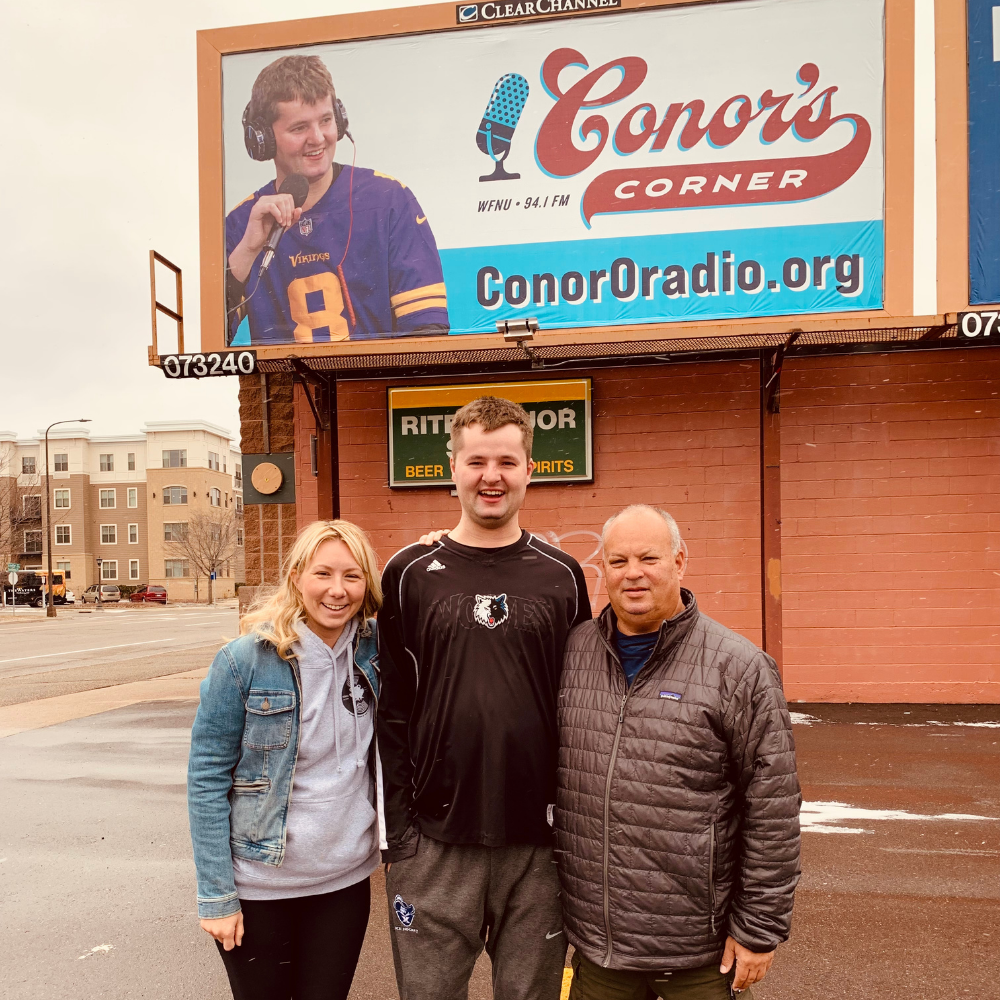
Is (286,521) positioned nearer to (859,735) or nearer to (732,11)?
(859,735)

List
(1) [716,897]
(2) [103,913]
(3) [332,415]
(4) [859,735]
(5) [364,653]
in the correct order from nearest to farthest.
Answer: (1) [716,897] < (5) [364,653] < (2) [103,913] < (4) [859,735] < (3) [332,415]

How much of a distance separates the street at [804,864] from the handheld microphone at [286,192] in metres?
5.09

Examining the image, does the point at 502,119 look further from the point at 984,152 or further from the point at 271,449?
the point at 984,152

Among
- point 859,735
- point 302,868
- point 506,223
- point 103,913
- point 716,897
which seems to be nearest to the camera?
point 716,897

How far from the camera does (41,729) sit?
816 cm

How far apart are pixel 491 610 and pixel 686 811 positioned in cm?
79

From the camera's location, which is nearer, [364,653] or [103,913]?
[364,653]

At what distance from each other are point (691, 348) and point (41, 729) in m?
7.75

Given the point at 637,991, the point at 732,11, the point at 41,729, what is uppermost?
the point at 732,11

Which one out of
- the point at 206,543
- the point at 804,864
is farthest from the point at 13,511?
the point at 804,864

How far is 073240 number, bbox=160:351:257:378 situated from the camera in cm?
803

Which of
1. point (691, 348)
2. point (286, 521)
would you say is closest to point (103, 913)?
point (286, 521)

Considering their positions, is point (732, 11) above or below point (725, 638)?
above

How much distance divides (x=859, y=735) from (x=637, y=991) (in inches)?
221
